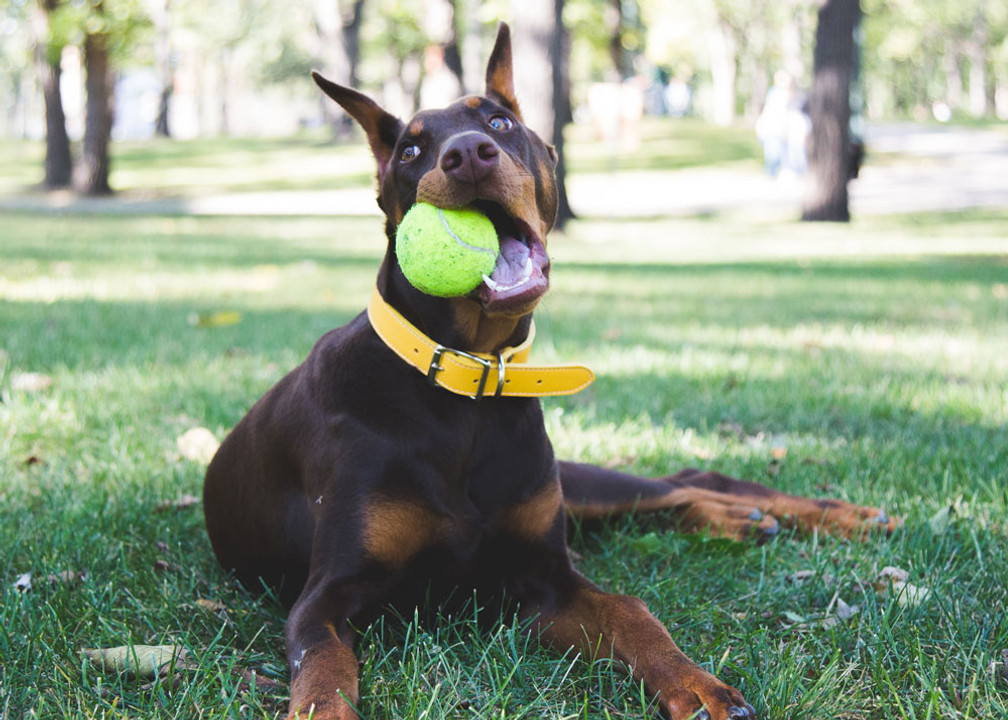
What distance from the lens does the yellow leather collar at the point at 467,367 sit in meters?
2.65

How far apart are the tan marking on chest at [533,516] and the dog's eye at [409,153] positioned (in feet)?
3.11

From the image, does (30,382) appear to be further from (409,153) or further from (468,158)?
(468,158)

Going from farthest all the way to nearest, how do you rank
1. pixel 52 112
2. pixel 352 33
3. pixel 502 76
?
1. pixel 352 33
2. pixel 52 112
3. pixel 502 76

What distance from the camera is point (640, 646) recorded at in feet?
7.77

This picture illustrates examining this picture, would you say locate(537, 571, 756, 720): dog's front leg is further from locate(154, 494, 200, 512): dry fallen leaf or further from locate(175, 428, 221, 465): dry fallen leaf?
locate(175, 428, 221, 465): dry fallen leaf

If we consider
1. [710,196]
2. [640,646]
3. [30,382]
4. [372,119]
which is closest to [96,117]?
[710,196]

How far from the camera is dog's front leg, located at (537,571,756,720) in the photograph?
2146 millimetres

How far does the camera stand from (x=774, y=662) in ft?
7.93

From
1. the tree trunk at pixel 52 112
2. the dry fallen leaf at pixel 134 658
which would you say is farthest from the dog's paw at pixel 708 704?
the tree trunk at pixel 52 112

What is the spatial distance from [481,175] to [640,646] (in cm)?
117

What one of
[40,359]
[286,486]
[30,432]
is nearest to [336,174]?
[40,359]

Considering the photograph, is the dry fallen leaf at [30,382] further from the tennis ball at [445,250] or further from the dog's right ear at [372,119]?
the tennis ball at [445,250]

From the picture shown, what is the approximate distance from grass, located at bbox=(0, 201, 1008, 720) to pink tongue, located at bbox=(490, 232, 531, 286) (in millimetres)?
855

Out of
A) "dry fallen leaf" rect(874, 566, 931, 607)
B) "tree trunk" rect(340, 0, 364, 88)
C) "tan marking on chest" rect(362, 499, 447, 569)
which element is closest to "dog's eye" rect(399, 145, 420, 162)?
"tan marking on chest" rect(362, 499, 447, 569)
